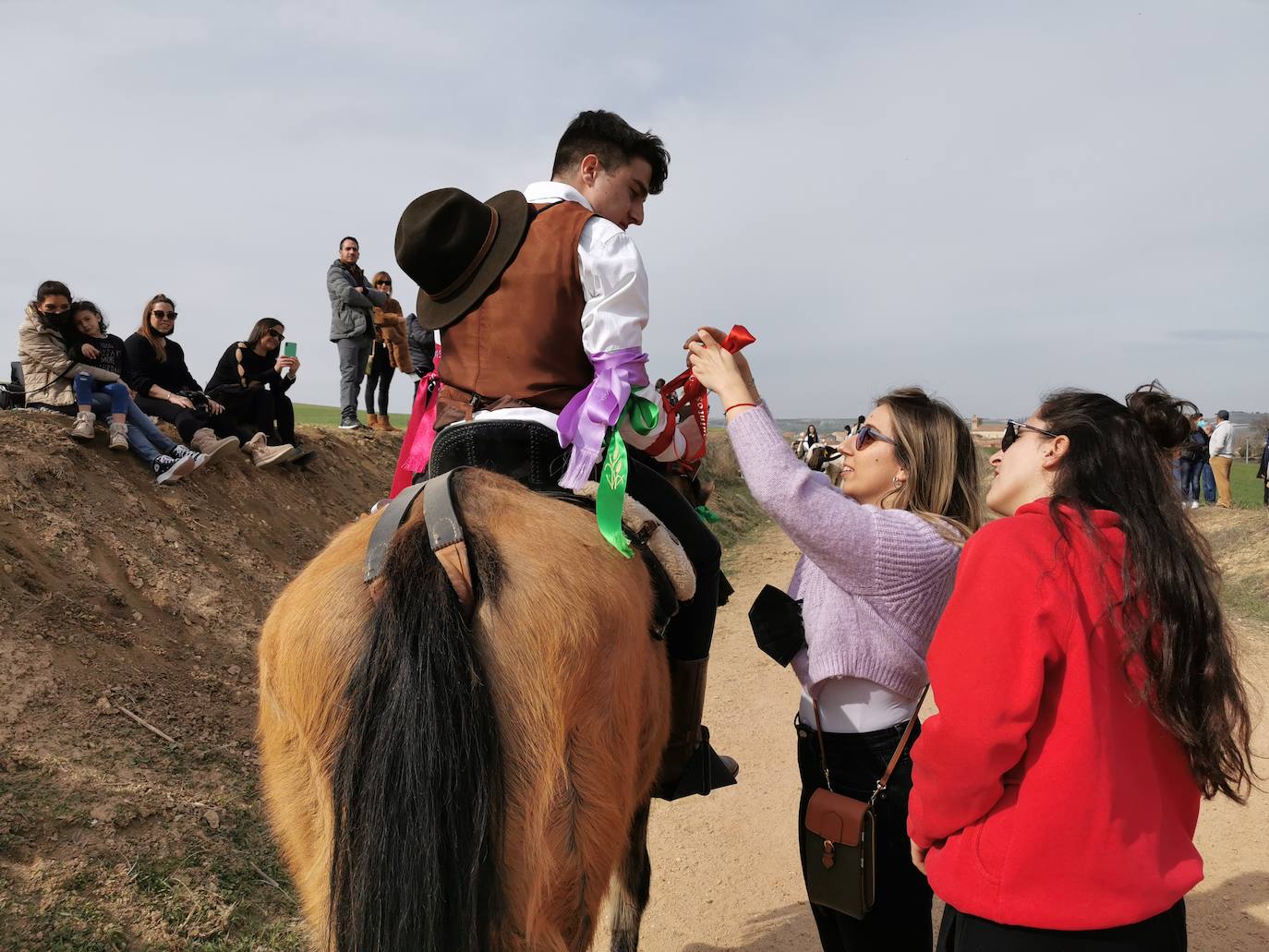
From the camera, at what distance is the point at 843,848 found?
2.42 metres

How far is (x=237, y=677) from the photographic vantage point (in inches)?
231

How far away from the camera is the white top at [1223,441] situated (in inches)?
699

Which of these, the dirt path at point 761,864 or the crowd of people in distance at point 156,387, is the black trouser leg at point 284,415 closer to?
the crowd of people in distance at point 156,387

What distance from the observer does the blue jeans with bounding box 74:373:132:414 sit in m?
7.20

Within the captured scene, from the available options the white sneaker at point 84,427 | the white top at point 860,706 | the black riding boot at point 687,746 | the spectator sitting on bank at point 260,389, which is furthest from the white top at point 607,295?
the spectator sitting on bank at point 260,389

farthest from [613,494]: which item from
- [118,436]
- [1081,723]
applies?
[118,436]

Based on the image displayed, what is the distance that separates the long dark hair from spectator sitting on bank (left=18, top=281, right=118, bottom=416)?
304 inches

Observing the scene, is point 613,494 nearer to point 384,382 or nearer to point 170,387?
point 170,387

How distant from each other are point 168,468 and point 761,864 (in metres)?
5.82

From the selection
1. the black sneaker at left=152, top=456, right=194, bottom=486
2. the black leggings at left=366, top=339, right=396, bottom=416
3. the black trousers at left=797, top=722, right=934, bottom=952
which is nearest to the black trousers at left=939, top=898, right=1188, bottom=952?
the black trousers at left=797, top=722, right=934, bottom=952

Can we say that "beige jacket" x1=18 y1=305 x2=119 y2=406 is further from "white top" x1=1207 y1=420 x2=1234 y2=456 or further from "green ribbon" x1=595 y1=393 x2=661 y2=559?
"white top" x1=1207 y1=420 x2=1234 y2=456

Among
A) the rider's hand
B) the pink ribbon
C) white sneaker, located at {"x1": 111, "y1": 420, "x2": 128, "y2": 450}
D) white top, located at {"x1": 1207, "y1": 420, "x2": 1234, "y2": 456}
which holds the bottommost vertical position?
white top, located at {"x1": 1207, "y1": 420, "x2": 1234, "y2": 456}

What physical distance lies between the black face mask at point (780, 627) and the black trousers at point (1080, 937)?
945 mm

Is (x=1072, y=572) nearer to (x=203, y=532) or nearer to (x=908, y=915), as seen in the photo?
(x=908, y=915)
